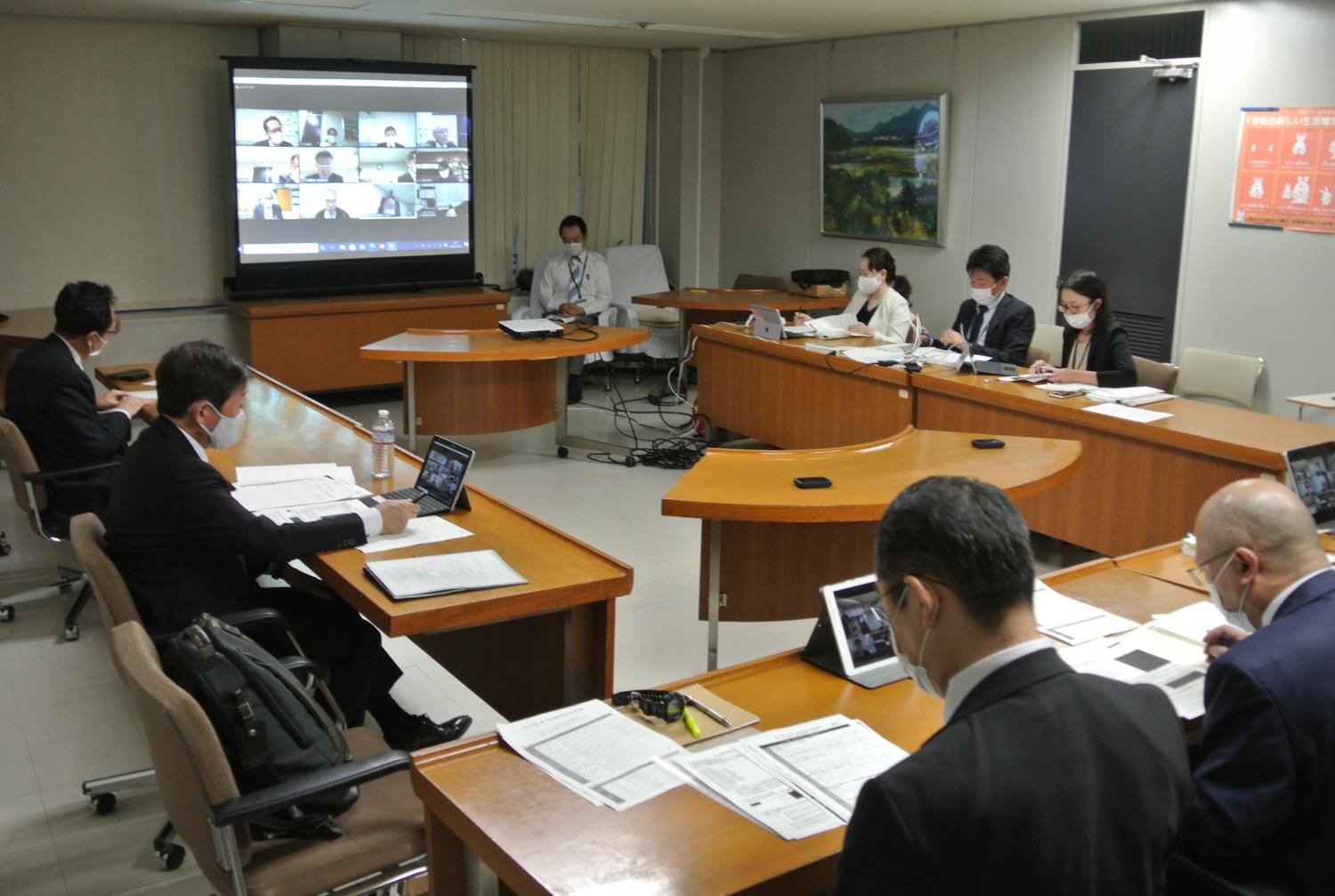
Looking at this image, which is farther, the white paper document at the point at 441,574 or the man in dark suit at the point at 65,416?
the man in dark suit at the point at 65,416

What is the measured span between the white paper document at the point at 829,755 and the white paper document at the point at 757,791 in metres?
0.02

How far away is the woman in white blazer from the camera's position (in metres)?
6.87

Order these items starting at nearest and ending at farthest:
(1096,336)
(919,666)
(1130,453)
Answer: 1. (919,666)
2. (1130,453)
3. (1096,336)

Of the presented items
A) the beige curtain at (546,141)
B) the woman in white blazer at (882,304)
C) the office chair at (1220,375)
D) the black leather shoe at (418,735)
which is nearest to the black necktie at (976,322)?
the woman in white blazer at (882,304)

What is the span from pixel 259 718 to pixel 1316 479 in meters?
3.03

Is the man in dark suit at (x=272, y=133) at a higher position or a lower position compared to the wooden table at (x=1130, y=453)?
higher

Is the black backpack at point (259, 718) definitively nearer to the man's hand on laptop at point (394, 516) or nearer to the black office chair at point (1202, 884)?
the man's hand on laptop at point (394, 516)

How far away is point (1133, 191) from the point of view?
689cm

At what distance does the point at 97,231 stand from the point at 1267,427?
24.1 ft

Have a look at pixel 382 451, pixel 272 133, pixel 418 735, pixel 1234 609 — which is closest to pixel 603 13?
pixel 272 133

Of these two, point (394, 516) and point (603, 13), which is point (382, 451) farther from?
point (603, 13)

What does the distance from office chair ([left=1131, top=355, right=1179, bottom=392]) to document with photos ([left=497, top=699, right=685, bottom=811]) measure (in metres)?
4.16

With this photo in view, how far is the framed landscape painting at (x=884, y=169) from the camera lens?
8.18m

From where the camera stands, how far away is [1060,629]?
2.66 m
